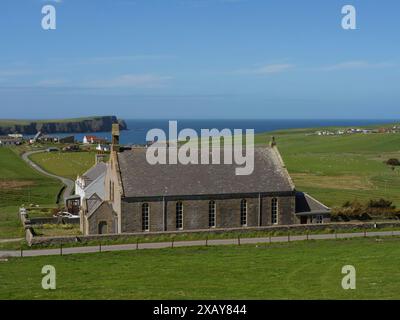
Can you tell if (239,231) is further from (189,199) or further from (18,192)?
(18,192)

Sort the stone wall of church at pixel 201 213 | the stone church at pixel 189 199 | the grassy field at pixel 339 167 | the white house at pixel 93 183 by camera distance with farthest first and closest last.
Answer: the grassy field at pixel 339 167
the white house at pixel 93 183
the stone church at pixel 189 199
the stone wall of church at pixel 201 213

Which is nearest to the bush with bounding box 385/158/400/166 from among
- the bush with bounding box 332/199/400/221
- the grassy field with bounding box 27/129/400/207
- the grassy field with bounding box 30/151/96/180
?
the grassy field with bounding box 27/129/400/207

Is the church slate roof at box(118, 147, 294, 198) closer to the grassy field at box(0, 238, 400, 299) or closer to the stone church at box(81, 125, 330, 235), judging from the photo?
the stone church at box(81, 125, 330, 235)

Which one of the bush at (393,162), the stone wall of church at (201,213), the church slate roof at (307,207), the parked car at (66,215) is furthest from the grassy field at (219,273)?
the bush at (393,162)

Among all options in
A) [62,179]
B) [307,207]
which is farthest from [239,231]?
[62,179]

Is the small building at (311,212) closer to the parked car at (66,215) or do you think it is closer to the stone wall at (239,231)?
the stone wall at (239,231)
